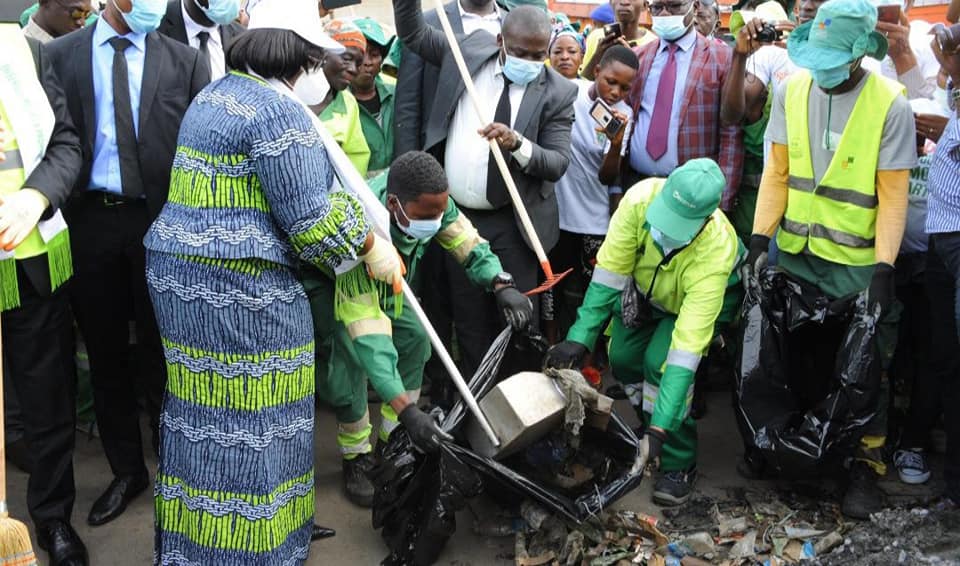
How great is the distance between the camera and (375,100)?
4504mm

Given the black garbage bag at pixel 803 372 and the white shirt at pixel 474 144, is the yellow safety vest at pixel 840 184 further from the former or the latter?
the white shirt at pixel 474 144

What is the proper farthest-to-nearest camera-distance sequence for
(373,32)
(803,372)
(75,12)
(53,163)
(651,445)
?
(373,32) → (75,12) → (803,372) → (651,445) → (53,163)

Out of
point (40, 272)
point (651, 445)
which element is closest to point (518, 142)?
point (651, 445)

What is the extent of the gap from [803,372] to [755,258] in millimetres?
526

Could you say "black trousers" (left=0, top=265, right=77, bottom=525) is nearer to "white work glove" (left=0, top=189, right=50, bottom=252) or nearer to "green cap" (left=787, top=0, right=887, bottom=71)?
"white work glove" (left=0, top=189, right=50, bottom=252)

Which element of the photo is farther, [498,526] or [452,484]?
[498,526]

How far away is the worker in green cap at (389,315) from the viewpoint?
9.45 feet

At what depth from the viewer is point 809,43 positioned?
3.49 m

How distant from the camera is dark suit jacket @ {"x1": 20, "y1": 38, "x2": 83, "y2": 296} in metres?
2.87

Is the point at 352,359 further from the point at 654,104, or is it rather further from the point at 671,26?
the point at 671,26

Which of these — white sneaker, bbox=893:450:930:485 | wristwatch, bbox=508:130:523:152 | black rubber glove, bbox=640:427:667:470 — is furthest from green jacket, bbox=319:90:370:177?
white sneaker, bbox=893:450:930:485

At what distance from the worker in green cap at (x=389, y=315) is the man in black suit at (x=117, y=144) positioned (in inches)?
30.4

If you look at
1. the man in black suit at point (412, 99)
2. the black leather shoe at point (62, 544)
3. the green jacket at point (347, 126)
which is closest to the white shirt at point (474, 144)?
the man in black suit at point (412, 99)

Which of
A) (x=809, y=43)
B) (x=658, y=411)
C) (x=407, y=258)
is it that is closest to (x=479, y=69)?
(x=407, y=258)
